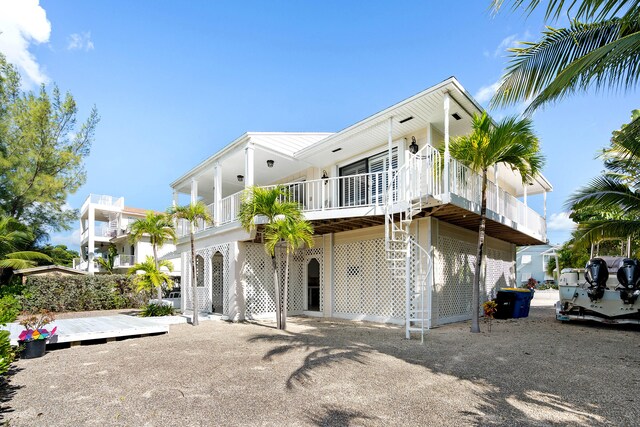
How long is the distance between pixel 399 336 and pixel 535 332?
3.47m

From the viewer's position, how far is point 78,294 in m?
15.7

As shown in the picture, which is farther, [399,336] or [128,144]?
[128,144]

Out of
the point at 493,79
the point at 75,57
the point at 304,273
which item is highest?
the point at 75,57

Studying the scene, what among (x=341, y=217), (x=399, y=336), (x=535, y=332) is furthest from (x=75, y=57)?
(x=535, y=332)

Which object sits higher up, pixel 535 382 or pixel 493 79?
pixel 493 79

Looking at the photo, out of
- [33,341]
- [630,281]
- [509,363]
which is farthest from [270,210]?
[630,281]

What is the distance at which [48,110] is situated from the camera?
18312mm

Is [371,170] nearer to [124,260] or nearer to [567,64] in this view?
[567,64]

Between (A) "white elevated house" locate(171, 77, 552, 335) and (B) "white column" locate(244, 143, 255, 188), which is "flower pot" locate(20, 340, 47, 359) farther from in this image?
(B) "white column" locate(244, 143, 255, 188)

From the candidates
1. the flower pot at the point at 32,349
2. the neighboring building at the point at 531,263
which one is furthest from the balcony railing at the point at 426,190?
the neighboring building at the point at 531,263

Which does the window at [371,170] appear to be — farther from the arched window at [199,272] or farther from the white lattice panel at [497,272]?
the arched window at [199,272]

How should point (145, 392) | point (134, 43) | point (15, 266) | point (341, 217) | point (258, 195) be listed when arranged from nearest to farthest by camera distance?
point (145, 392)
point (258, 195)
point (341, 217)
point (134, 43)
point (15, 266)

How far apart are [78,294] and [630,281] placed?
19.6m

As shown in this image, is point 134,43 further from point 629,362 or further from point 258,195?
point 629,362
